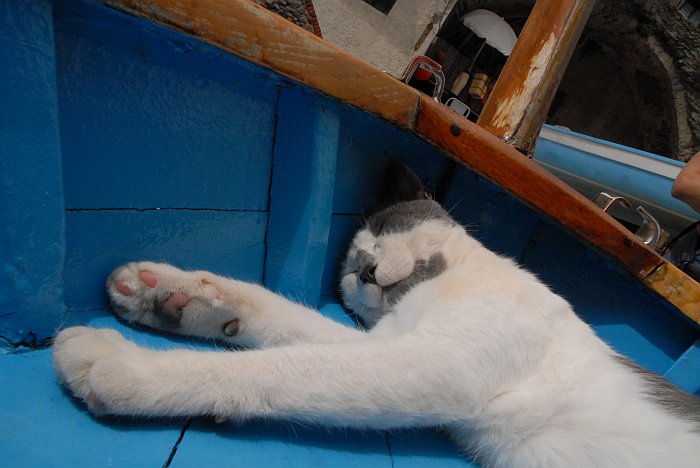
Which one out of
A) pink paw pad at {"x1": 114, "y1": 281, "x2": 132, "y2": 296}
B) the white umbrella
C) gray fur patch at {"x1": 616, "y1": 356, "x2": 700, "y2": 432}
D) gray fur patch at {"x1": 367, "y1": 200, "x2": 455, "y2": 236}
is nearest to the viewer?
pink paw pad at {"x1": 114, "y1": 281, "x2": 132, "y2": 296}

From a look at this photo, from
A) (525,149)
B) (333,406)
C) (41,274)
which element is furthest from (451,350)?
(525,149)

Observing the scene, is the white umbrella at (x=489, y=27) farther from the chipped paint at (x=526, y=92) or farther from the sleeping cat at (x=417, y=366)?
the sleeping cat at (x=417, y=366)

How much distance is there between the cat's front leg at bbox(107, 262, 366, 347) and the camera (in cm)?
116

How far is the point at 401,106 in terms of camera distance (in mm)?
1330

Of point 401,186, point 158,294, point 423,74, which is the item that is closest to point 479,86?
point 423,74

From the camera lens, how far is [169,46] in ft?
3.49

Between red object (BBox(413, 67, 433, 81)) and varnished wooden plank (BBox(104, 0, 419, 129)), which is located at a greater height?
red object (BBox(413, 67, 433, 81))

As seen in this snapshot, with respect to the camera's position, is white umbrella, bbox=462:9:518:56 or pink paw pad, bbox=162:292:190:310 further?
white umbrella, bbox=462:9:518:56

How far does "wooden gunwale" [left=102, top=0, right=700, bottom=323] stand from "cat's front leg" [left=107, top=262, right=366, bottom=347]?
653 millimetres

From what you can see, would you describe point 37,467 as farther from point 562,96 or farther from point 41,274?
point 562,96

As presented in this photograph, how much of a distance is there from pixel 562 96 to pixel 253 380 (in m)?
12.0

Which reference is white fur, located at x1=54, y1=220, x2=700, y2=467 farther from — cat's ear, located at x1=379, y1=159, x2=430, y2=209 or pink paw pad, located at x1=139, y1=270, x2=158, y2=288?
cat's ear, located at x1=379, y1=159, x2=430, y2=209

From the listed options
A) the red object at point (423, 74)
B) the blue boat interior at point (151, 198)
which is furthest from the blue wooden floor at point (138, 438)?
the red object at point (423, 74)

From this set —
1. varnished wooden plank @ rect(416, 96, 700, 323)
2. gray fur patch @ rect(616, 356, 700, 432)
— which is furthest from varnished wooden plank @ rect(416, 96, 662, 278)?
gray fur patch @ rect(616, 356, 700, 432)
